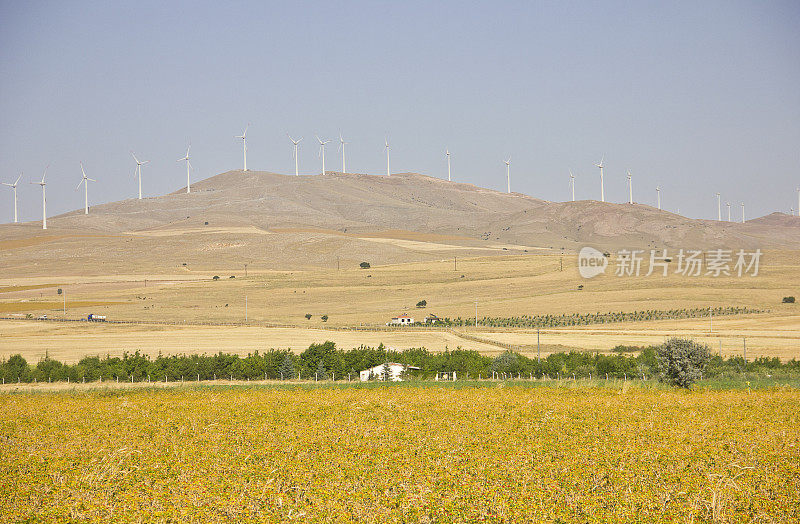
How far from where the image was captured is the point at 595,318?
108 metres

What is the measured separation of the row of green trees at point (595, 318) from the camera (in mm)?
106062

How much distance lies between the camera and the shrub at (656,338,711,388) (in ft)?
151

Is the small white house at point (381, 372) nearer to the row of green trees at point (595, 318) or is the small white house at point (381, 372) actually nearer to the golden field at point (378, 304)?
the golden field at point (378, 304)

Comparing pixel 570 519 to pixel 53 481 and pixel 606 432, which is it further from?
pixel 53 481

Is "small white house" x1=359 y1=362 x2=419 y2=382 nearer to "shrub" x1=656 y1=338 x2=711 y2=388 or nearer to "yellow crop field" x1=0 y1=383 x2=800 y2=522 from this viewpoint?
"shrub" x1=656 y1=338 x2=711 y2=388

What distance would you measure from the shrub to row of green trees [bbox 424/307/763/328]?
57508mm

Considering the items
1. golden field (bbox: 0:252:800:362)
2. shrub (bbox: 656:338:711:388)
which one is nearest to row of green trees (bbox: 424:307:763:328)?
golden field (bbox: 0:252:800:362)

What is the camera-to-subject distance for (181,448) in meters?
22.2

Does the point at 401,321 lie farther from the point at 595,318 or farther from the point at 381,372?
the point at 381,372

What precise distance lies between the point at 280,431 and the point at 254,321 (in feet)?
293

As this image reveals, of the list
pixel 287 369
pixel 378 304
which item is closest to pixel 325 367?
pixel 287 369

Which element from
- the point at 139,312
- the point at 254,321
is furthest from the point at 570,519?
the point at 139,312

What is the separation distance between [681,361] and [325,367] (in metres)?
28.6

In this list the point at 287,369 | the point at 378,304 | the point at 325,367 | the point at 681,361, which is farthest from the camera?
the point at 378,304
